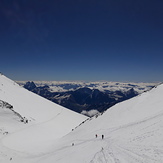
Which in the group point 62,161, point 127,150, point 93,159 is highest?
point 127,150

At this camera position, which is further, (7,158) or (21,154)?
(21,154)

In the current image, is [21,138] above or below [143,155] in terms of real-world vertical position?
below

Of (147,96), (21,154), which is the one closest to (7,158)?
(21,154)

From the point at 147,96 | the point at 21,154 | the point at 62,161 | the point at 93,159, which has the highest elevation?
the point at 147,96

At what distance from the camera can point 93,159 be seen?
1803cm

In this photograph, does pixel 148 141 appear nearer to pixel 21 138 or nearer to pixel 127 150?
pixel 127 150

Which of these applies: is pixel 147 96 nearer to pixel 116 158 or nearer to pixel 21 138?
pixel 116 158

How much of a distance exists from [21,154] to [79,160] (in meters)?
18.6

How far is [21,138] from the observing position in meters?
45.2

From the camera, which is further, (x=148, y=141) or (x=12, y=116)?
(x=12, y=116)

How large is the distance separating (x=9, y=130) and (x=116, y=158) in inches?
1693

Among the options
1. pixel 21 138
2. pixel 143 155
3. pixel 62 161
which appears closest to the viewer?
pixel 143 155

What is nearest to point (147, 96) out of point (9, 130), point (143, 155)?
point (143, 155)

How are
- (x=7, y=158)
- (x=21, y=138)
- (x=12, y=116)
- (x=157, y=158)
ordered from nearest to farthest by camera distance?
(x=157, y=158), (x=7, y=158), (x=21, y=138), (x=12, y=116)
